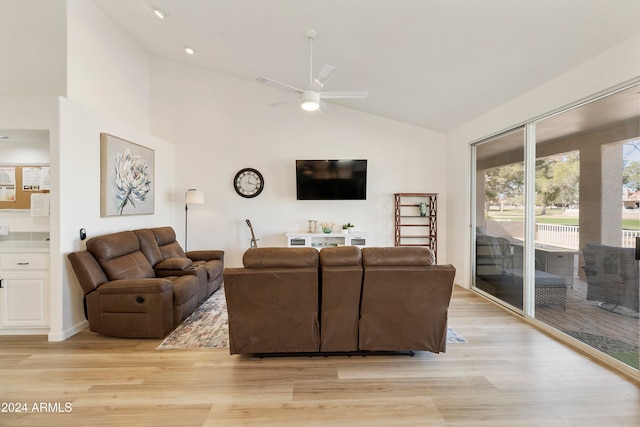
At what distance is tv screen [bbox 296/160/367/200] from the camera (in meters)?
5.51

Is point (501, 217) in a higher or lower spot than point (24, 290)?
higher

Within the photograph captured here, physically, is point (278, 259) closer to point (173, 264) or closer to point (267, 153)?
point (173, 264)

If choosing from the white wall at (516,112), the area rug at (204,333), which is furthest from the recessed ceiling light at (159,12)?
the white wall at (516,112)

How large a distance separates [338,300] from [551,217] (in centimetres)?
262

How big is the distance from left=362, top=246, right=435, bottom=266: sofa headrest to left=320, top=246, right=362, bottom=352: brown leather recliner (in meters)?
0.10

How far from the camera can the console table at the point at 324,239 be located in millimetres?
5461

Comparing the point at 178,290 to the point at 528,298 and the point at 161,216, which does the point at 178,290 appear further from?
the point at 528,298

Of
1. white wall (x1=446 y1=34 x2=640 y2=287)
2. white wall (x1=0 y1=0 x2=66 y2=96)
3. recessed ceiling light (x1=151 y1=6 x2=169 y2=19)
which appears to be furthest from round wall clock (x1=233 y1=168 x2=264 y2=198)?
white wall (x1=446 y1=34 x2=640 y2=287)

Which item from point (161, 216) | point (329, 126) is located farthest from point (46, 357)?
point (329, 126)

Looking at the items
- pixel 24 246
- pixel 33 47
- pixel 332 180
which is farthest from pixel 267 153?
pixel 24 246

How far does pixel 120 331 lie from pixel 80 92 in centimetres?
314

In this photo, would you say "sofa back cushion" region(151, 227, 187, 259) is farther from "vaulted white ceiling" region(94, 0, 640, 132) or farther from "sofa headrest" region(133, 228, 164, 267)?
"vaulted white ceiling" region(94, 0, 640, 132)

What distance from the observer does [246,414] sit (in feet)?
6.45

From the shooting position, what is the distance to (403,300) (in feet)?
8.48
